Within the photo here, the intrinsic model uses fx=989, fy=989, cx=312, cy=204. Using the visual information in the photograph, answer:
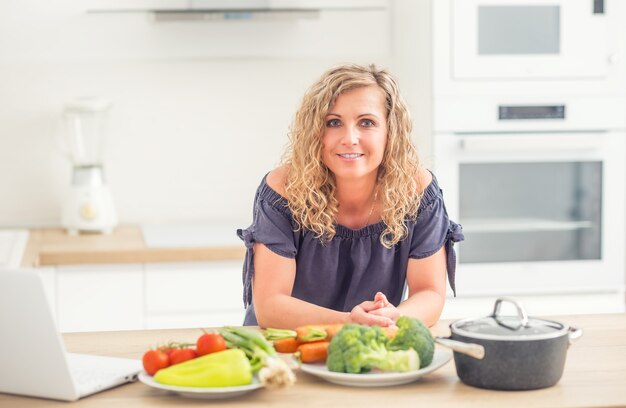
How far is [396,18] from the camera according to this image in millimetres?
3678

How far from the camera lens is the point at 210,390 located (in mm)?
1388

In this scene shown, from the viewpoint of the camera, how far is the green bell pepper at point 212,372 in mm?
1406

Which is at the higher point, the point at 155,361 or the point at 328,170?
the point at 328,170

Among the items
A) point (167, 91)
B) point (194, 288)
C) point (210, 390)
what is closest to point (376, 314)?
point (210, 390)

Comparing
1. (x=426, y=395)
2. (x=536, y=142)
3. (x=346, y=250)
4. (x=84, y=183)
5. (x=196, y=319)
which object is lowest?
(x=196, y=319)

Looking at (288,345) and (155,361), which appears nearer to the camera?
(155,361)

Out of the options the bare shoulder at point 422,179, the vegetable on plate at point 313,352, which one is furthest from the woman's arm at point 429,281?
the vegetable on plate at point 313,352

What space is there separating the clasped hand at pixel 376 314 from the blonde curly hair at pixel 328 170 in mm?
342

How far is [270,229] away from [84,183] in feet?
4.85

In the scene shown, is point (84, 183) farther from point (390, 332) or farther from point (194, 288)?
point (390, 332)

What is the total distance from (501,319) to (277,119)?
231cm

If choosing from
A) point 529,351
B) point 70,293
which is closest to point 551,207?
point 70,293

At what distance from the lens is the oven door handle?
325 cm

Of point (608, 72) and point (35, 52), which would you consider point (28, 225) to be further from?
point (608, 72)
